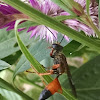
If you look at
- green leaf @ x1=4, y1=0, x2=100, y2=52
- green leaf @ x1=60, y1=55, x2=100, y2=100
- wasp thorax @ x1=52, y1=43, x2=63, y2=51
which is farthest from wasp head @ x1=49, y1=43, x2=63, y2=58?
green leaf @ x1=60, y1=55, x2=100, y2=100

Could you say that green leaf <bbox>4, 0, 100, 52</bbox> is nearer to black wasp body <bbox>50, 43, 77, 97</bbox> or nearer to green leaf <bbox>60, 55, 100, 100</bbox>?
black wasp body <bbox>50, 43, 77, 97</bbox>

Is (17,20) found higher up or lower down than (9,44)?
higher up

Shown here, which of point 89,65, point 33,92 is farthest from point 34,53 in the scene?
point 33,92

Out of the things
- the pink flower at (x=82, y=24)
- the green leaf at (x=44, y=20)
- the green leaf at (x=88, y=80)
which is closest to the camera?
the green leaf at (x=44, y=20)

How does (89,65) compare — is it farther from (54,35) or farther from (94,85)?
(54,35)

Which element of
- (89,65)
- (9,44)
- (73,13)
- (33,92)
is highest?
(73,13)

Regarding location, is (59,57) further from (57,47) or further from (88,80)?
(88,80)

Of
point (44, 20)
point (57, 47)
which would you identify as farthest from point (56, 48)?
point (44, 20)

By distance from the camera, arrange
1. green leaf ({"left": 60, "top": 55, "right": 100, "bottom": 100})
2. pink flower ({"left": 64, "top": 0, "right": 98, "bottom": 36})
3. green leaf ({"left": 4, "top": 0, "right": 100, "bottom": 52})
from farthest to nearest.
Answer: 1. green leaf ({"left": 60, "top": 55, "right": 100, "bottom": 100})
2. pink flower ({"left": 64, "top": 0, "right": 98, "bottom": 36})
3. green leaf ({"left": 4, "top": 0, "right": 100, "bottom": 52})

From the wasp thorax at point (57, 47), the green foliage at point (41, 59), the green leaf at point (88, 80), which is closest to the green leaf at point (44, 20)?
the green foliage at point (41, 59)

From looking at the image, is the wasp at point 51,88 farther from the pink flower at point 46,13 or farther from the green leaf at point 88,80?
the green leaf at point 88,80

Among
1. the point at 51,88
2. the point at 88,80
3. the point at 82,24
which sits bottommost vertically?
the point at 88,80
